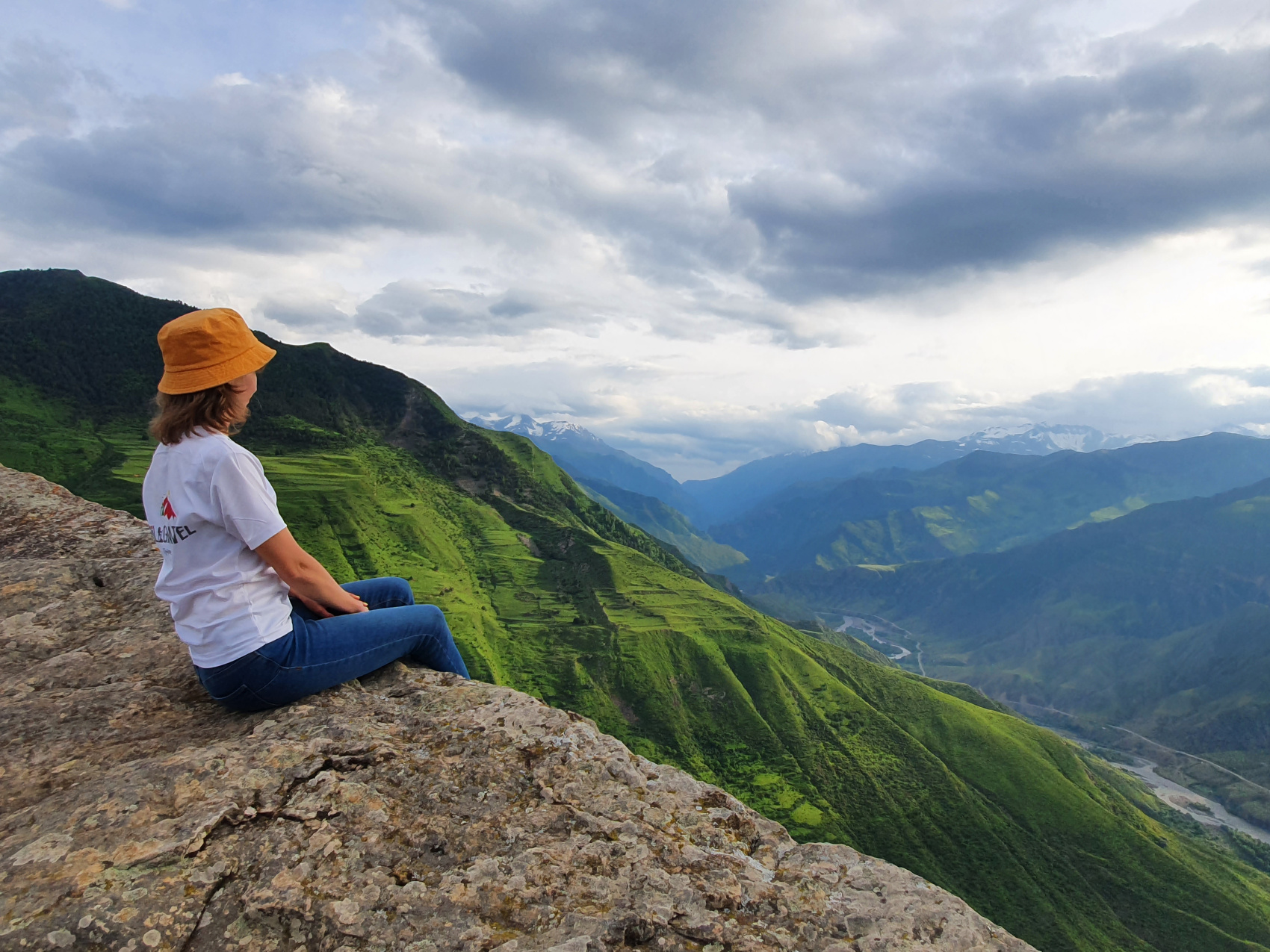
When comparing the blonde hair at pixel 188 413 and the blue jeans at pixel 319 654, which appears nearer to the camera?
the blonde hair at pixel 188 413

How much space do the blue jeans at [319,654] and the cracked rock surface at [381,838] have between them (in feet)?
0.85

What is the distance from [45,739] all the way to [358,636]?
309 cm

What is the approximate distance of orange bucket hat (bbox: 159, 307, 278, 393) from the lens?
581cm

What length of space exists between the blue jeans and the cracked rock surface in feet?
0.85

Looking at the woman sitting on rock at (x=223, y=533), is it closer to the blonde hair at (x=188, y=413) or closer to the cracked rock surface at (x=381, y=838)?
the blonde hair at (x=188, y=413)

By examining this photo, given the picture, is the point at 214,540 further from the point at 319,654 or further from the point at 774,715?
the point at 774,715

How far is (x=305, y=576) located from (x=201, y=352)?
239 centimetres

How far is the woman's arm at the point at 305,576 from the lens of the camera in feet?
19.9

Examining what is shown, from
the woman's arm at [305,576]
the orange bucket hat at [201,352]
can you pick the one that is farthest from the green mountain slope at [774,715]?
the orange bucket hat at [201,352]

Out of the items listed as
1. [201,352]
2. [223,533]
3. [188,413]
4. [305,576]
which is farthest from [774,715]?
[201,352]

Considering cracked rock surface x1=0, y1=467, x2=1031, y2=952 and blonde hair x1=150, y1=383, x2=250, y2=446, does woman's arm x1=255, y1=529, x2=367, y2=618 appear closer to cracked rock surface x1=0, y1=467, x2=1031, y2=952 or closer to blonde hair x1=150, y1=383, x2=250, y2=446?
cracked rock surface x1=0, y1=467, x2=1031, y2=952

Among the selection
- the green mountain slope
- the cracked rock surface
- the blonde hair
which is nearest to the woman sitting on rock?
the blonde hair

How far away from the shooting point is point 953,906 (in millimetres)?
5500

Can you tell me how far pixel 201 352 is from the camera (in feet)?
19.3
